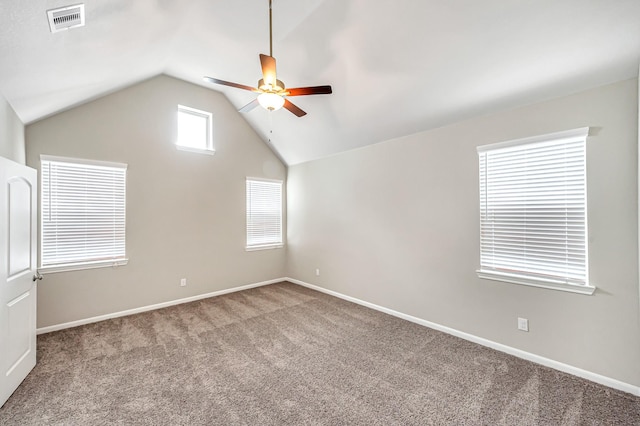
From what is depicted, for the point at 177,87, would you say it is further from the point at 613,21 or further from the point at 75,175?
the point at 613,21

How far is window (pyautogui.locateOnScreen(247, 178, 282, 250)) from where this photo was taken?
5277 mm

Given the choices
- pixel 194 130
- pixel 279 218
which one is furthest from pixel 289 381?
pixel 194 130

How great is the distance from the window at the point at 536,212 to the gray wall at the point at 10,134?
4733 mm

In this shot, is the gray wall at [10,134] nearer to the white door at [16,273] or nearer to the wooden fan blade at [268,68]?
the white door at [16,273]

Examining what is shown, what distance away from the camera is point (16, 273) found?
232cm

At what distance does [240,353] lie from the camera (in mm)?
2857

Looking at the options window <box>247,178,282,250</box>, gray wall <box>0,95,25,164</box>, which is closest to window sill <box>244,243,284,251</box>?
window <box>247,178,282,250</box>

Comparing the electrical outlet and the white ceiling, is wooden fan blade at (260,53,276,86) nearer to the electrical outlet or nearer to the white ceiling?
the white ceiling

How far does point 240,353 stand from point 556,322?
3188mm

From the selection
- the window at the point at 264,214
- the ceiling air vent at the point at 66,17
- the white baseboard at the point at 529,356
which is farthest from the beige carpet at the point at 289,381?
the ceiling air vent at the point at 66,17

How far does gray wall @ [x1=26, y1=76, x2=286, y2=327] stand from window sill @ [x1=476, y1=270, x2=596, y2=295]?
3.97m

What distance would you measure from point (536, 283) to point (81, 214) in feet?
18.0

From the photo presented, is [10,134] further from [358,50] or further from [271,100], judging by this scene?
[358,50]

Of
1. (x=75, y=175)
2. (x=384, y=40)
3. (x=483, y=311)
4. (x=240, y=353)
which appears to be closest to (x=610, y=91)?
(x=384, y=40)
